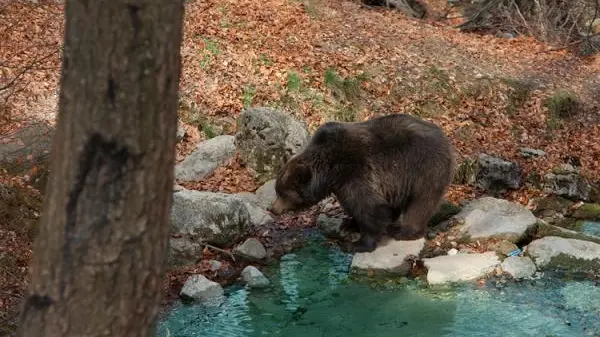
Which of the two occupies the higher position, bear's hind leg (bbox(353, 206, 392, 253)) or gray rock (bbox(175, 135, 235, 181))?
gray rock (bbox(175, 135, 235, 181))

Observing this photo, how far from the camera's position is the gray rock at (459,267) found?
7477 millimetres

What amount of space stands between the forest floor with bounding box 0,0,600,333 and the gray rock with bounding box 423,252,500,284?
257 cm

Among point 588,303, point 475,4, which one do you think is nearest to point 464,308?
point 588,303

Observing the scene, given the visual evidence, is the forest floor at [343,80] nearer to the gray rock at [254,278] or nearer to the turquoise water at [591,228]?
→ the turquoise water at [591,228]

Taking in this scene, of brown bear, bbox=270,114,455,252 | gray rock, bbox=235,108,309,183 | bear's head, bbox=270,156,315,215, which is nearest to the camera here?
brown bear, bbox=270,114,455,252

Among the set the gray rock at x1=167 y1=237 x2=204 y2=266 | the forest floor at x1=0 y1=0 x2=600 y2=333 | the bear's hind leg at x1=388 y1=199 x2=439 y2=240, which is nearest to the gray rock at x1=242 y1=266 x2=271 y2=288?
the gray rock at x1=167 y1=237 x2=204 y2=266

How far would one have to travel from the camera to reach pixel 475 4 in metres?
23.5

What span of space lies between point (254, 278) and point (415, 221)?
2101 millimetres

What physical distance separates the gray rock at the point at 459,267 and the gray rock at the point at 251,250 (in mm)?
1962

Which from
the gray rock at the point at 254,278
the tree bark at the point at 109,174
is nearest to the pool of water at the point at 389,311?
the gray rock at the point at 254,278

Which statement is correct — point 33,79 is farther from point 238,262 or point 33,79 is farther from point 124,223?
point 124,223

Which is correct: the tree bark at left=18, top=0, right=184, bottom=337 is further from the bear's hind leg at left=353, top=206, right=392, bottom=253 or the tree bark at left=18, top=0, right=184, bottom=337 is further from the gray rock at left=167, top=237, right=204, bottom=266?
the bear's hind leg at left=353, top=206, right=392, bottom=253

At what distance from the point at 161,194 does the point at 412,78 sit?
11.8 meters

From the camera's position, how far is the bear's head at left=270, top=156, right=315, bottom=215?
7.85 m
